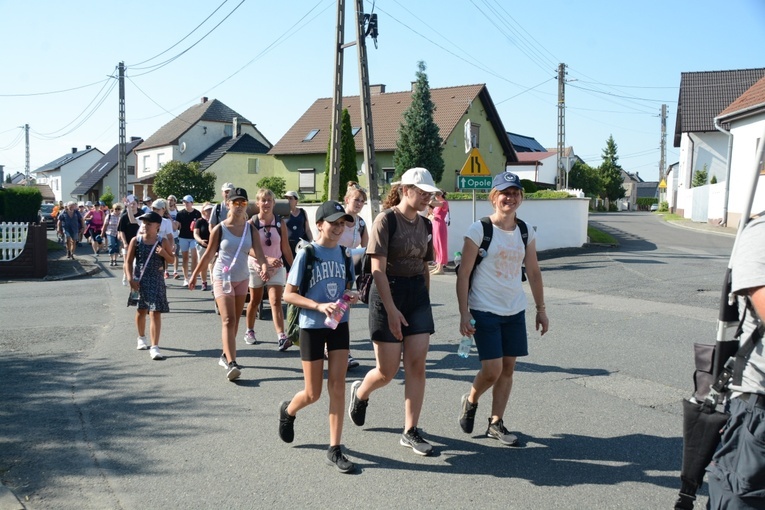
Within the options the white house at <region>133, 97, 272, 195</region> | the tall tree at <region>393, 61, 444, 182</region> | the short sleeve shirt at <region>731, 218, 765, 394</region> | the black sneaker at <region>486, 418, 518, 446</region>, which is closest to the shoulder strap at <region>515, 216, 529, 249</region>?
the black sneaker at <region>486, 418, 518, 446</region>

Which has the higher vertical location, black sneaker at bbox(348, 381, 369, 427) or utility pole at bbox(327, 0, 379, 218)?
utility pole at bbox(327, 0, 379, 218)

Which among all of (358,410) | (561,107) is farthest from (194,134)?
(358,410)

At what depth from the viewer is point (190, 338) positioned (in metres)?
9.32

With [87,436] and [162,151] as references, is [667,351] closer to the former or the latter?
[87,436]

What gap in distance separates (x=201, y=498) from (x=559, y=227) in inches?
793

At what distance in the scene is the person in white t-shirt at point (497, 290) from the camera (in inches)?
193

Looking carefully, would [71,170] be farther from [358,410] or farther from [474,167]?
[358,410]

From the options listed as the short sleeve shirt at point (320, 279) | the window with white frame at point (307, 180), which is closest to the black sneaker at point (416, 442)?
the short sleeve shirt at point (320, 279)

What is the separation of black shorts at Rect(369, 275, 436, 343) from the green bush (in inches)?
1156

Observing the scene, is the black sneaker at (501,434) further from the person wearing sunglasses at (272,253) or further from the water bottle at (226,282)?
the person wearing sunglasses at (272,253)

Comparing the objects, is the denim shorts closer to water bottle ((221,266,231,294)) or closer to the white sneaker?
water bottle ((221,266,231,294))

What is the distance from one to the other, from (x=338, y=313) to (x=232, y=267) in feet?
9.58

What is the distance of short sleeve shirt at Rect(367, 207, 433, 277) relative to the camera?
489 cm

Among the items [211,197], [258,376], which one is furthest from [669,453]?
[211,197]
